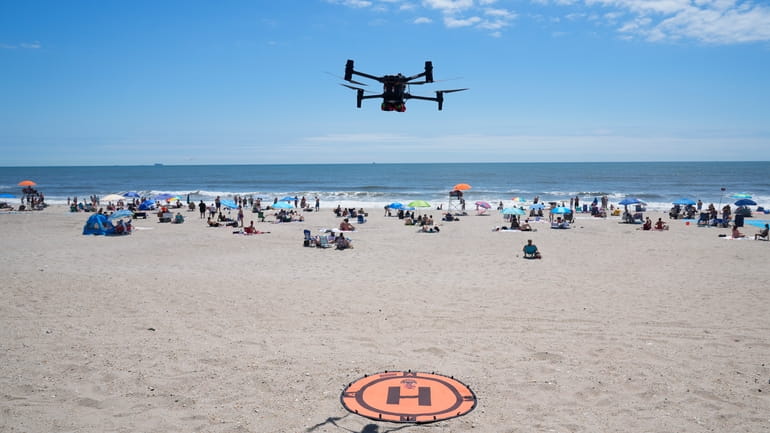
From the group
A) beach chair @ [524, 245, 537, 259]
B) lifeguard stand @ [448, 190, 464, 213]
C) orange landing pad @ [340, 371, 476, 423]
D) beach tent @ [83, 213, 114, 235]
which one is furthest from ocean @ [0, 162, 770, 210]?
orange landing pad @ [340, 371, 476, 423]

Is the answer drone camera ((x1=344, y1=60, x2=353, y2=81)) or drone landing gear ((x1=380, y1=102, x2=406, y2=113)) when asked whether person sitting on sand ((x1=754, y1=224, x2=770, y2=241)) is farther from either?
drone camera ((x1=344, y1=60, x2=353, y2=81))

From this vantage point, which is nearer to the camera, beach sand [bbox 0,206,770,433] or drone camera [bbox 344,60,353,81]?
beach sand [bbox 0,206,770,433]

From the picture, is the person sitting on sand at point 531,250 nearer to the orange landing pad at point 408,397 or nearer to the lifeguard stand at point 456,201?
the orange landing pad at point 408,397

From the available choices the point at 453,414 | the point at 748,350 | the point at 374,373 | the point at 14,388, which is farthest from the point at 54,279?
the point at 748,350

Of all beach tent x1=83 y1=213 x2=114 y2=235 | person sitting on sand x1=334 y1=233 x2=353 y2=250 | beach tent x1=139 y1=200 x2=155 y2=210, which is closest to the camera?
person sitting on sand x1=334 y1=233 x2=353 y2=250

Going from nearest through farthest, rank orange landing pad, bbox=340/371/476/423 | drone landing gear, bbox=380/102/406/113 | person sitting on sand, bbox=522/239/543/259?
orange landing pad, bbox=340/371/476/423 < drone landing gear, bbox=380/102/406/113 < person sitting on sand, bbox=522/239/543/259

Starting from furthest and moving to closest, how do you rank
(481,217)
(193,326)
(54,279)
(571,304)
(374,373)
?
(481,217) → (54,279) → (571,304) → (193,326) → (374,373)

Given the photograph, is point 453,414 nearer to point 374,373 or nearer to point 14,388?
point 374,373
